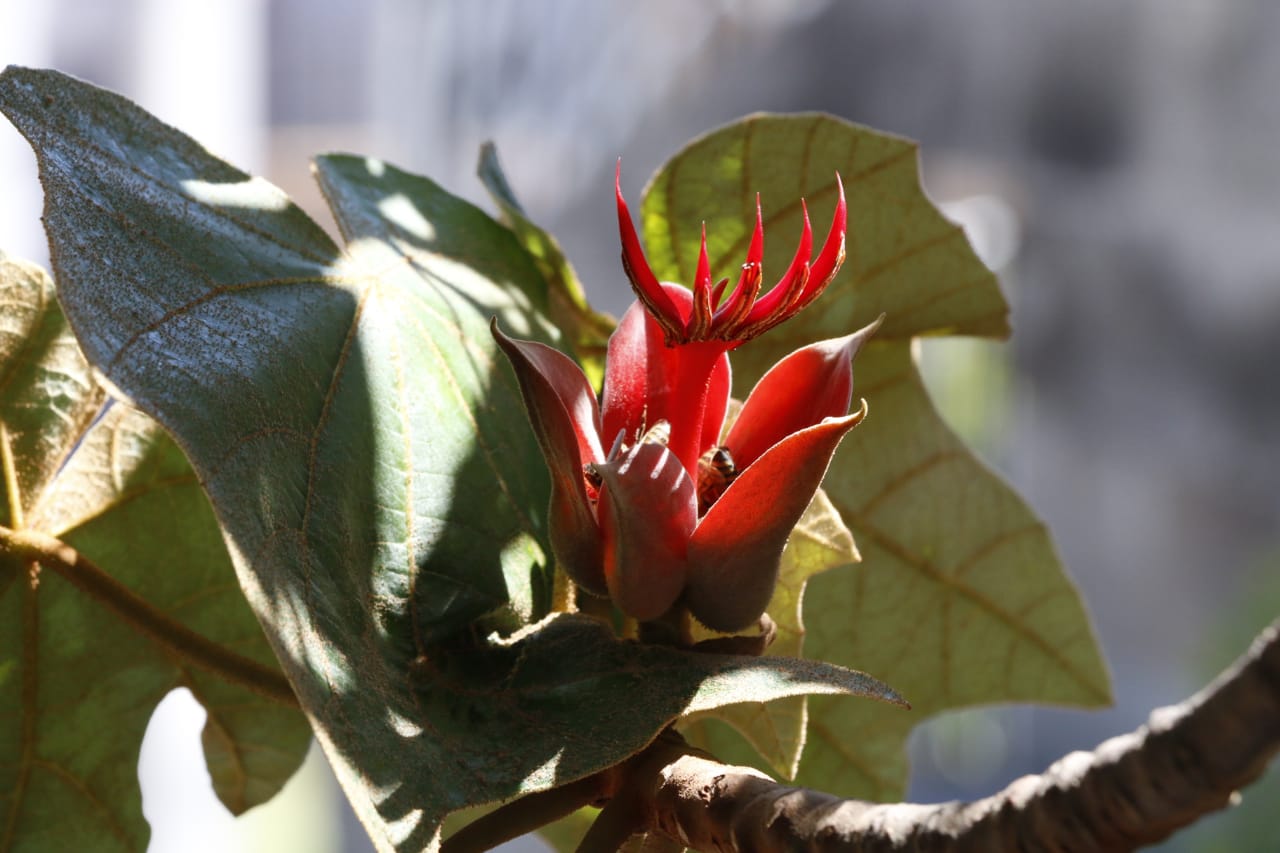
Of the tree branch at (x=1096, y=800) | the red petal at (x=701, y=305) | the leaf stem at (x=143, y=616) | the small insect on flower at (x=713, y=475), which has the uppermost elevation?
the red petal at (x=701, y=305)

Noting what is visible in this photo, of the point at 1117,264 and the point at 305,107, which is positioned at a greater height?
the point at 305,107

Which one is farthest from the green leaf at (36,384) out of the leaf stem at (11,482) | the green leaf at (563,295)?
the green leaf at (563,295)

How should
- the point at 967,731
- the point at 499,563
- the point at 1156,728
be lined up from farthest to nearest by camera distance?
the point at 967,731 → the point at 499,563 → the point at 1156,728

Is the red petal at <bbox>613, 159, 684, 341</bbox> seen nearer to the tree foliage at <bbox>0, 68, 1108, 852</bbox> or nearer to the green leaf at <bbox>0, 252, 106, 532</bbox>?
the tree foliage at <bbox>0, 68, 1108, 852</bbox>

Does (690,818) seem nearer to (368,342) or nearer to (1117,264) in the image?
(368,342)

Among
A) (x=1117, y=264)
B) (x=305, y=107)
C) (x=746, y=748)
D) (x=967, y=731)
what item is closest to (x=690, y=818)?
(x=746, y=748)

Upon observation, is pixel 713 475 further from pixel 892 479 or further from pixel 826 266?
pixel 892 479

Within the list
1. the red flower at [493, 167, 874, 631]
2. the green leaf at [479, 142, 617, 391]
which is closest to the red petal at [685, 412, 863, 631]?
the red flower at [493, 167, 874, 631]

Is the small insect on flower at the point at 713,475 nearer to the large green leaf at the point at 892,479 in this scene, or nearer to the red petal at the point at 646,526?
the red petal at the point at 646,526
